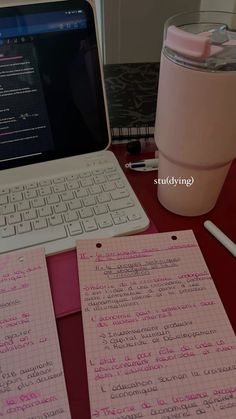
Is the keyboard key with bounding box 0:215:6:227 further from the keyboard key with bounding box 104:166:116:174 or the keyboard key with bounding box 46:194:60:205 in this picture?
the keyboard key with bounding box 104:166:116:174

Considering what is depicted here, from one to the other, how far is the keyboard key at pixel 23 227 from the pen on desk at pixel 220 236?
250 millimetres

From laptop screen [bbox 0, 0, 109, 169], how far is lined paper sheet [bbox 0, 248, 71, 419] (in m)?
0.19

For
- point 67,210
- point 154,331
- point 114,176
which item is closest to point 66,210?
point 67,210

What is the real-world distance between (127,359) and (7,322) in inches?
5.3

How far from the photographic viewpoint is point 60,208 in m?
0.49

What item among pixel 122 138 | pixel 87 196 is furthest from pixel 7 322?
pixel 122 138

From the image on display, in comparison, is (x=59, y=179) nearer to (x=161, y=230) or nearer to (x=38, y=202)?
(x=38, y=202)

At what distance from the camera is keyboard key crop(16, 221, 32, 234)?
46 cm

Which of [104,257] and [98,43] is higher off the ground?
[98,43]

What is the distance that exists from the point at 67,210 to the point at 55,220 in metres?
0.02

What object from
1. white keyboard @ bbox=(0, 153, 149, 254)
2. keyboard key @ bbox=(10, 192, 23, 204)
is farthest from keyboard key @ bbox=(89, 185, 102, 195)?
keyboard key @ bbox=(10, 192, 23, 204)

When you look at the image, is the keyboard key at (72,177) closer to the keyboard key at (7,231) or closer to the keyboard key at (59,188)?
the keyboard key at (59,188)

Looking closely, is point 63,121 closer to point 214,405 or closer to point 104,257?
point 104,257

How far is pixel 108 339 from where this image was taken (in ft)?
1.16
